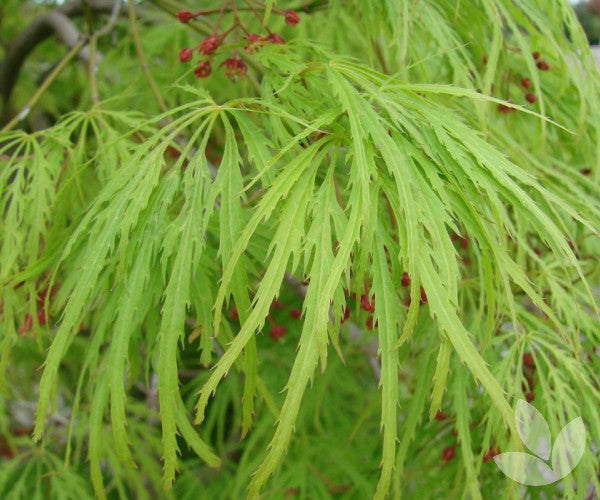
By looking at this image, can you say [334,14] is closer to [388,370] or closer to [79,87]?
[388,370]

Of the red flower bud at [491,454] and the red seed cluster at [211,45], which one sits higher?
the red seed cluster at [211,45]

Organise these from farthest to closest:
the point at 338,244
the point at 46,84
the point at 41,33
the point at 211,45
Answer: the point at 41,33, the point at 46,84, the point at 211,45, the point at 338,244

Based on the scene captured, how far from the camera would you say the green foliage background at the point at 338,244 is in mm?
500

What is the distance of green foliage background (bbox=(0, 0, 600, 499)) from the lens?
1.64 feet

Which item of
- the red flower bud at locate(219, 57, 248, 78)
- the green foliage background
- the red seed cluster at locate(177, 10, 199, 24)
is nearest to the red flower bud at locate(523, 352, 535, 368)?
the green foliage background

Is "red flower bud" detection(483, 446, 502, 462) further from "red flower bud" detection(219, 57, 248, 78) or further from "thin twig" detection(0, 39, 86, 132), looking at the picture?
"thin twig" detection(0, 39, 86, 132)

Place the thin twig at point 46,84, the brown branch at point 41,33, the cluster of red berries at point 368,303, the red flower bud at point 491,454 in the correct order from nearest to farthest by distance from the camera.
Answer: the cluster of red berries at point 368,303
the red flower bud at point 491,454
the thin twig at point 46,84
the brown branch at point 41,33

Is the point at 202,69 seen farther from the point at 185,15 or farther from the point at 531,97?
the point at 531,97

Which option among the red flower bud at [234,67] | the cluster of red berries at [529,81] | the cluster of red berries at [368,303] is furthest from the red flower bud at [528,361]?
the red flower bud at [234,67]

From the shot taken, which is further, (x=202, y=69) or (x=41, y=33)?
(x=41, y=33)

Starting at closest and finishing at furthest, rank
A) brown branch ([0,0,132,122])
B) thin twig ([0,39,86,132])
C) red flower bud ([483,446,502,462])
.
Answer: red flower bud ([483,446,502,462]), thin twig ([0,39,86,132]), brown branch ([0,0,132,122])

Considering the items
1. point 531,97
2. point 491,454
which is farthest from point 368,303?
point 531,97

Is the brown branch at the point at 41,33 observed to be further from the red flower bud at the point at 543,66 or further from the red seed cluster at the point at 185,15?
the red flower bud at the point at 543,66

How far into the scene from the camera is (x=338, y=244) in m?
0.61
